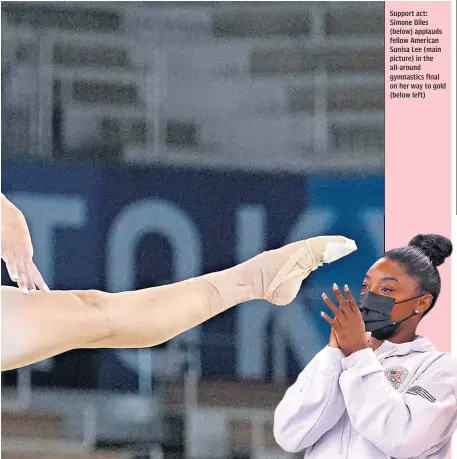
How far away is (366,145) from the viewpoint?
3.01 meters

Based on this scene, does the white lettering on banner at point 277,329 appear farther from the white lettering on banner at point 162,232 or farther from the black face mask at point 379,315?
the black face mask at point 379,315

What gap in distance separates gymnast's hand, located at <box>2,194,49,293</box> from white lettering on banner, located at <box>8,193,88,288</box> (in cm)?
A: 3

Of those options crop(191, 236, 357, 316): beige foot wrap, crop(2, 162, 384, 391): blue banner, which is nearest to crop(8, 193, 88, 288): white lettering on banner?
crop(2, 162, 384, 391): blue banner

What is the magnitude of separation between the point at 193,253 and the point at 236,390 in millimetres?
570

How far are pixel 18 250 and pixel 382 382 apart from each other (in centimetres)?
152

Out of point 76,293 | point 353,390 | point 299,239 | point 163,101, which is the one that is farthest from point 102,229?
point 353,390

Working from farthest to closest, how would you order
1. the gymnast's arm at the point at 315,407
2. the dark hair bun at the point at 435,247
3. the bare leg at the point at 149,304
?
the bare leg at the point at 149,304 < the dark hair bun at the point at 435,247 < the gymnast's arm at the point at 315,407

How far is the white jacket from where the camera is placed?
7.65ft

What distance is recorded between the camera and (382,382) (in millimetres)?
2365

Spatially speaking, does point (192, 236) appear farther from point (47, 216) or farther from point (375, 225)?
point (375, 225)

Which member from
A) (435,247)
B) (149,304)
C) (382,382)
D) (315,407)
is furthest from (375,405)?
(149,304)

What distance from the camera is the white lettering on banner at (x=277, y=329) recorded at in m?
3.02

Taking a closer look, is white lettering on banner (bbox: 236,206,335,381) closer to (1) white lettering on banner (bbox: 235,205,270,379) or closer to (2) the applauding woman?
(1) white lettering on banner (bbox: 235,205,270,379)

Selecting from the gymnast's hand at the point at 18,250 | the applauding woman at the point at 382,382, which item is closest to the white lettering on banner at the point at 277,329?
the applauding woman at the point at 382,382
